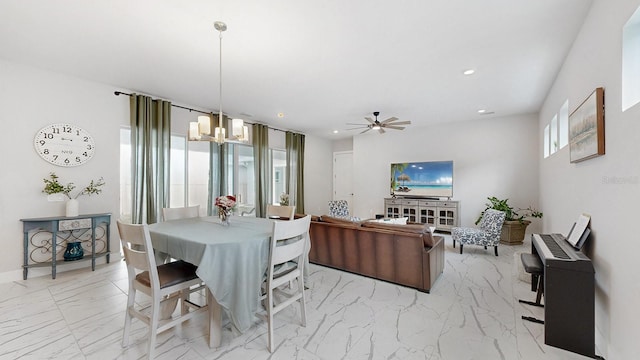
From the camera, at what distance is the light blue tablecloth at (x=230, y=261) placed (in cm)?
184

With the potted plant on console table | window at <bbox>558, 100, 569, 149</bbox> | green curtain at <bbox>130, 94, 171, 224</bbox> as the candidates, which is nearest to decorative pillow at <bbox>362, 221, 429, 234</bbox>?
window at <bbox>558, 100, 569, 149</bbox>

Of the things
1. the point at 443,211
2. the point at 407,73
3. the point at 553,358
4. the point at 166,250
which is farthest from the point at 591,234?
the point at 443,211

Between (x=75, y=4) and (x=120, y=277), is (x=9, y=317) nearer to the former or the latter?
(x=120, y=277)

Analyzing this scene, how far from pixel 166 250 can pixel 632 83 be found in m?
3.40

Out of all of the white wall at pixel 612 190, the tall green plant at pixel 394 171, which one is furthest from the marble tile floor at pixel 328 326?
the tall green plant at pixel 394 171

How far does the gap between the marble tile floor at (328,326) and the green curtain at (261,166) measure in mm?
3087

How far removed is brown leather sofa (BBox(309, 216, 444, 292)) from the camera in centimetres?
300

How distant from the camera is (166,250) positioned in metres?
2.15

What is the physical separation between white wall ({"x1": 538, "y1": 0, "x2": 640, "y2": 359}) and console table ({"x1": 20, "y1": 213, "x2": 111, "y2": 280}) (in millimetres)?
5334

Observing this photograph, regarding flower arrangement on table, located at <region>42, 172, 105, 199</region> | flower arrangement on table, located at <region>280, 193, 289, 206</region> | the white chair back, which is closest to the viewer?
the white chair back

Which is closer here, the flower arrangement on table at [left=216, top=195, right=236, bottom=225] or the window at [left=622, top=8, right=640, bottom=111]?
the window at [left=622, top=8, right=640, bottom=111]

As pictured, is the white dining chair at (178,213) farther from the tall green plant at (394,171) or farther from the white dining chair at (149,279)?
the tall green plant at (394,171)

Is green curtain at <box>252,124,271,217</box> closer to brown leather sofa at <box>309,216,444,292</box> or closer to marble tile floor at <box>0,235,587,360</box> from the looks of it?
brown leather sofa at <box>309,216,444,292</box>

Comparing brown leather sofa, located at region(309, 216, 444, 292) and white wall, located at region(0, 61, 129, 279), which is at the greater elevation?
white wall, located at region(0, 61, 129, 279)
